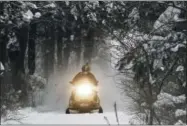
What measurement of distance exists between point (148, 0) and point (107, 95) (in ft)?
4.06

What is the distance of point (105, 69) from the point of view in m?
6.90

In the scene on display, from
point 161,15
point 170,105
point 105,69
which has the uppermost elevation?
point 161,15

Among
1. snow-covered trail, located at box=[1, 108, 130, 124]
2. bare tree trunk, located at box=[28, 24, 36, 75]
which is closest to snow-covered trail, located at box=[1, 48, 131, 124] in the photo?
snow-covered trail, located at box=[1, 108, 130, 124]

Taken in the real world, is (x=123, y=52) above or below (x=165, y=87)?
above

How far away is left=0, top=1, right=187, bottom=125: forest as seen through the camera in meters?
6.61

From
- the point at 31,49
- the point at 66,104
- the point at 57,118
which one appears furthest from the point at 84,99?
the point at 31,49

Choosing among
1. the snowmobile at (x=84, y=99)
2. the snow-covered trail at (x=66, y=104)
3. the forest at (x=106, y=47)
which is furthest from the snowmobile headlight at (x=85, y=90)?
the forest at (x=106, y=47)

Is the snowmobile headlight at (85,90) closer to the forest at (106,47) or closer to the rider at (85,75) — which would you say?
the rider at (85,75)

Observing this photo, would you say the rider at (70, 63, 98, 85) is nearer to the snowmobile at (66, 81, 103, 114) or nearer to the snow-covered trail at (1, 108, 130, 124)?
the snowmobile at (66, 81, 103, 114)

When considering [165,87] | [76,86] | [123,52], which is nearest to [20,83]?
[76,86]

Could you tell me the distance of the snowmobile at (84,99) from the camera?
6887mm

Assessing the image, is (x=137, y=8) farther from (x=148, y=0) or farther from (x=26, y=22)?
(x=26, y=22)

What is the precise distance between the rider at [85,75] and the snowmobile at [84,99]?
0.05m

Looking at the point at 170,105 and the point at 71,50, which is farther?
the point at 71,50
